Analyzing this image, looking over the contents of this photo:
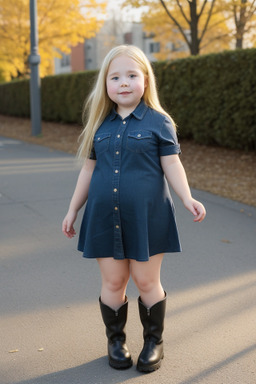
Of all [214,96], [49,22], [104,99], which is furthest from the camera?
[49,22]

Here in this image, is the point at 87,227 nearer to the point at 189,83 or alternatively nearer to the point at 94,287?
the point at 94,287

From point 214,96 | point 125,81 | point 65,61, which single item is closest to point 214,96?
point 214,96

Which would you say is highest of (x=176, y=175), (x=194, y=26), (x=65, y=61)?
(x=194, y=26)

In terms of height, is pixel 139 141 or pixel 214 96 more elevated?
pixel 139 141

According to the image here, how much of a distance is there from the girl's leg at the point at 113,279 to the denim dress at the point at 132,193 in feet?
0.22

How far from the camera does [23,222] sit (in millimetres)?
5879

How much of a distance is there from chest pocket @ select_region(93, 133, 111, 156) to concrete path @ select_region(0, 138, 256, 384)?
1110 millimetres

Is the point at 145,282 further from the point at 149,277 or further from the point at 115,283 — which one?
the point at 115,283

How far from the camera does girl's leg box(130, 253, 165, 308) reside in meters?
2.70

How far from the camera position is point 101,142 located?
272 cm

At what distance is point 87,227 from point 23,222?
10.8 ft

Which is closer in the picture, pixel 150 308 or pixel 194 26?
pixel 150 308

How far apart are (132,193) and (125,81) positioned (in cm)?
55

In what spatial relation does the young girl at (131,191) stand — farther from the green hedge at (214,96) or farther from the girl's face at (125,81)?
the green hedge at (214,96)
